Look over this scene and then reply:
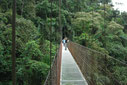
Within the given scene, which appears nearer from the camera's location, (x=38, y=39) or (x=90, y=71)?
(x=90, y=71)

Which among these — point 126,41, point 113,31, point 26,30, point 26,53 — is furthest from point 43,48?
point 126,41

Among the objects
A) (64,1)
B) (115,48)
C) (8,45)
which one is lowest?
(115,48)

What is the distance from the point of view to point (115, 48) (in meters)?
9.45

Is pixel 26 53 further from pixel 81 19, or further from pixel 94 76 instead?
pixel 81 19

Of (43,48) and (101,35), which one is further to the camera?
(101,35)

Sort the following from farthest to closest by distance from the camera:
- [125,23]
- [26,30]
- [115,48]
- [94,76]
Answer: [125,23], [115,48], [26,30], [94,76]

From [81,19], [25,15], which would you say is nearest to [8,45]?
[25,15]

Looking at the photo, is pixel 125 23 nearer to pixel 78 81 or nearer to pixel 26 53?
pixel 26 53

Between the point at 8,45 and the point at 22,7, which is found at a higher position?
the point at 22,7

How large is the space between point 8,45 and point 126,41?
866 centimetres

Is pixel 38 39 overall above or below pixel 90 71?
above

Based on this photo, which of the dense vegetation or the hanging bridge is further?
the dense vegetation

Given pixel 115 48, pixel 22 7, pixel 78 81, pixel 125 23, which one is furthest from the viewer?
pixel 125 23

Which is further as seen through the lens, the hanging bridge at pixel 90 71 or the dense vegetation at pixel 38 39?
the dense vegetation at pixel 38 39
